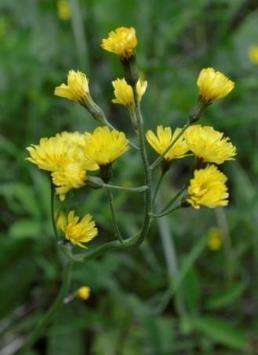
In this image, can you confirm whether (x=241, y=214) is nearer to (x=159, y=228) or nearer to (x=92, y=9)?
(x=159, y=228)

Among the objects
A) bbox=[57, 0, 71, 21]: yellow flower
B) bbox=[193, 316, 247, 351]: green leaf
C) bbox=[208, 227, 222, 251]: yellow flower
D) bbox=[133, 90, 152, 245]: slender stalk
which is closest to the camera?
bbox=[133, 90, 152, 245]: slender stalk

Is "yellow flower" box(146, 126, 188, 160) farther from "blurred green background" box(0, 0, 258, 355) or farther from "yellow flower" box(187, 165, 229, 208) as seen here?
"blurred green background" box(0, 0, 258, 355)

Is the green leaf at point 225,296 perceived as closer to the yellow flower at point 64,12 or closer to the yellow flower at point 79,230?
the yellow flower at point 79,230

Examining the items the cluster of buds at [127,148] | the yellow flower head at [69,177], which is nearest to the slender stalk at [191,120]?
the cluster of buds at [127,148]

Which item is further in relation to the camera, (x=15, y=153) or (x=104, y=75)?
(x=104, y=75)

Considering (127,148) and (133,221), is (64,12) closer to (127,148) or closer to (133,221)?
(133,221)

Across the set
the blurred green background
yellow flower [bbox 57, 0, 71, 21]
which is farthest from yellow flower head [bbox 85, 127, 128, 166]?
yellow flower [bbox 57, 0, 71, 21]

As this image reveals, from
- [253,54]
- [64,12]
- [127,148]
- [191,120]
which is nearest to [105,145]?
[127,148]

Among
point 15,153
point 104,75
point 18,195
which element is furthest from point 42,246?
point 104,75
